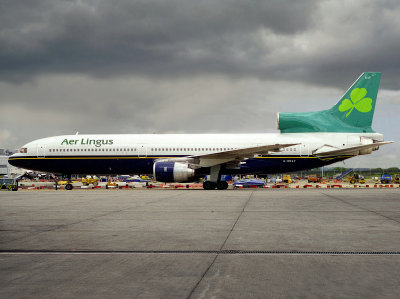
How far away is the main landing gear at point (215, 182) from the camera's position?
24745 millimetres

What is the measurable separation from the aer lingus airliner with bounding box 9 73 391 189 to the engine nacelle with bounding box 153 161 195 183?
0.92 meters

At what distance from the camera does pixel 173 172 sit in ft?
77.0

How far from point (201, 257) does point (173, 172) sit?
18.1 metres

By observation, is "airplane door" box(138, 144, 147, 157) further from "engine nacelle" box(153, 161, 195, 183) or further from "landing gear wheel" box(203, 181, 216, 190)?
"landing gear wheel" box(203, 181, 216, 190)

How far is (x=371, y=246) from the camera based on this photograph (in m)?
6.11

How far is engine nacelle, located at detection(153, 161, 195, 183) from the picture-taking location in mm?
23453

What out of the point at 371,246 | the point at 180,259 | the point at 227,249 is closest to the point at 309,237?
the point at 371,246

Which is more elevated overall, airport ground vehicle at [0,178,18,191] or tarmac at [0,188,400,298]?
airport ground vehicle at [0,178,18,191]

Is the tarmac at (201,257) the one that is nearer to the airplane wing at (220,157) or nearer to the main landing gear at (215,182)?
the airplane wing at (220,157)

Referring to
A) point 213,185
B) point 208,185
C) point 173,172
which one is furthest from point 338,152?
point 173,172

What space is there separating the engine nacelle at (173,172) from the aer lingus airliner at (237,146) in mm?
923

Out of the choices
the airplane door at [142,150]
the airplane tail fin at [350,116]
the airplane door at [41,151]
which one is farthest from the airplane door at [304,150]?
the airplane door at [41,151]

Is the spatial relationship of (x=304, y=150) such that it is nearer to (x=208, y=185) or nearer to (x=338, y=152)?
(x=338, y=152)

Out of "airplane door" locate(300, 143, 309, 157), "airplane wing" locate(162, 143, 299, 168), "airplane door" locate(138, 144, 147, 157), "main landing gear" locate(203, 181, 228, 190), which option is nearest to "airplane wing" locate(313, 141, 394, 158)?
"airplane door" locate(300, 143, 309, 157)
